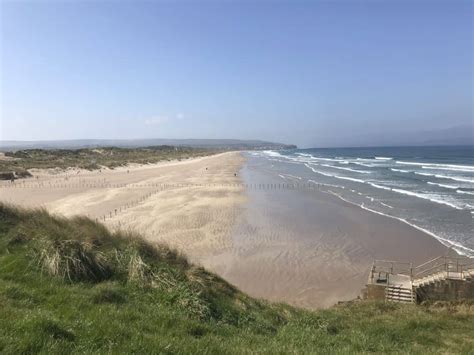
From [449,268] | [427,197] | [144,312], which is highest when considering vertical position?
[144,312]

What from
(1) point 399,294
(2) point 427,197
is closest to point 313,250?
(1) point 399,294

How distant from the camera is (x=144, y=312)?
7.20 m

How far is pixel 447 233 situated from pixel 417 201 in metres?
11.8

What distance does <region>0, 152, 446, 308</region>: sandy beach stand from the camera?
59.7ft

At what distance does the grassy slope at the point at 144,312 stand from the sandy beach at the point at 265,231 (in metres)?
5.19

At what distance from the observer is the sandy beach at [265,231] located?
18188 millimetres

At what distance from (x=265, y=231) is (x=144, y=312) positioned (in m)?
19.7

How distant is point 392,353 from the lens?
739cm

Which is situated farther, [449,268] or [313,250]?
[313,250]

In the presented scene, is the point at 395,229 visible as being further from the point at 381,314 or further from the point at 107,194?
the point at 107,194

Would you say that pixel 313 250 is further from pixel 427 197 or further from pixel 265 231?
pixel 427 197

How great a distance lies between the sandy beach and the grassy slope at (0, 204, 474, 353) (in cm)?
519

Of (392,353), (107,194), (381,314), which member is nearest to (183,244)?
(381,314)

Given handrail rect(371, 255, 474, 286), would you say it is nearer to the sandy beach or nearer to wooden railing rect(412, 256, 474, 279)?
wooden railing rect(412, 256, 474, 279)
